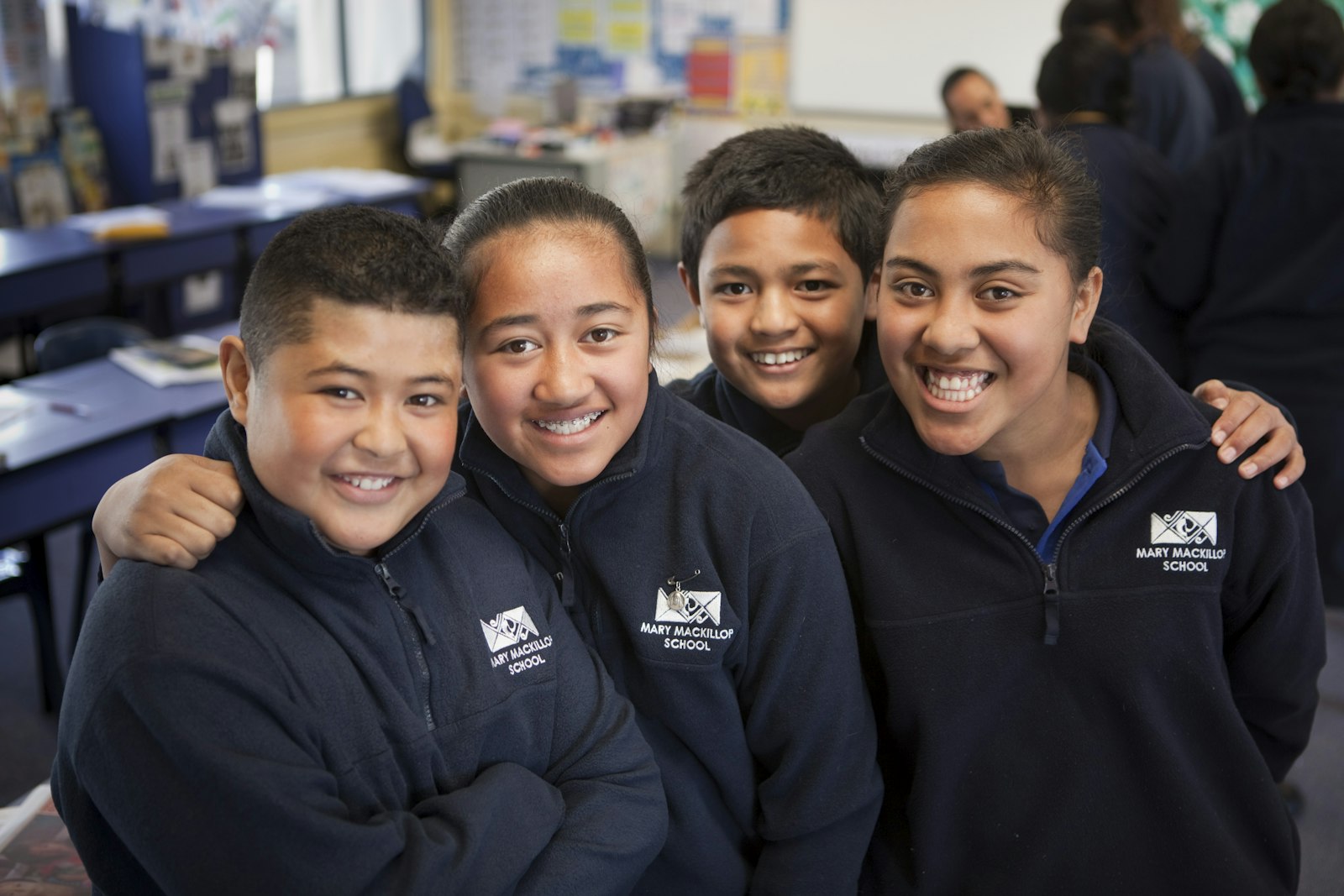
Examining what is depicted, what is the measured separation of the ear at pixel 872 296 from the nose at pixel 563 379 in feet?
1.21

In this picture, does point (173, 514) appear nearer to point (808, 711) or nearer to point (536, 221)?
point (536, 221)

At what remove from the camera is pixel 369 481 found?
1116mm

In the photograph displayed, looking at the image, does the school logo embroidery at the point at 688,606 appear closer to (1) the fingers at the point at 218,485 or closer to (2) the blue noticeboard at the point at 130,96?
(1) the fingers at the point at 218,485

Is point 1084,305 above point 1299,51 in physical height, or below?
below

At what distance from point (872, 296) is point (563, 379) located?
0.48 metres

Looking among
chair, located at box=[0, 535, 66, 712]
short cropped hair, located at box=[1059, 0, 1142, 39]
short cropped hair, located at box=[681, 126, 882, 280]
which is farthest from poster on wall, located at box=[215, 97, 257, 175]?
short cropped hair, located at box=[681, 126, 882, 280]

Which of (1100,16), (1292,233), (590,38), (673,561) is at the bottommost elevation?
(673,561)

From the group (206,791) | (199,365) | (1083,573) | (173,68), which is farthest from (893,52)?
(206,791)

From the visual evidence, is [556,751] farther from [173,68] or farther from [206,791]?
[173,68]

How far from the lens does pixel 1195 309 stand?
10.0 ft

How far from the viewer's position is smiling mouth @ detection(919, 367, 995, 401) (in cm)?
129

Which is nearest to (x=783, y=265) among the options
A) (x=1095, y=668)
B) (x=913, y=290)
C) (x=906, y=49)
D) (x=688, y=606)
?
(x=913, y=290)

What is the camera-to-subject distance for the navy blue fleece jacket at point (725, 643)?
1.27 meters

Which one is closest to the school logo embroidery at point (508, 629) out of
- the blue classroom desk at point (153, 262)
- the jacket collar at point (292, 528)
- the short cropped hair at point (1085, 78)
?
the jacket collar at point (292, 528)
